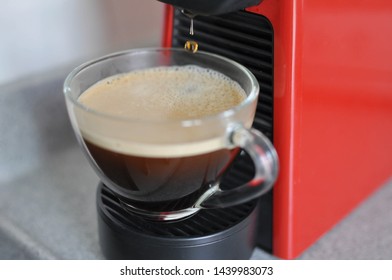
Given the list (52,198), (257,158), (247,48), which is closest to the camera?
(257,158)

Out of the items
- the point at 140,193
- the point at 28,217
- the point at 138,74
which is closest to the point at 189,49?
the point at 138,74

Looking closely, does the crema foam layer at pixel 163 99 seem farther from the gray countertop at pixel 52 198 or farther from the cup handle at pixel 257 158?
the gray countertop at pixel 52 198

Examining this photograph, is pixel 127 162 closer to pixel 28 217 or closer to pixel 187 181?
pixel 187 181

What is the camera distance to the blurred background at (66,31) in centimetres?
78

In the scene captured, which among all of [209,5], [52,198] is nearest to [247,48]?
[209,5]

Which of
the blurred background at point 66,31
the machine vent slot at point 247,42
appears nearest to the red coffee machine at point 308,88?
the machine vent slot at point 247,42

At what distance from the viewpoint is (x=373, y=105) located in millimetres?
683

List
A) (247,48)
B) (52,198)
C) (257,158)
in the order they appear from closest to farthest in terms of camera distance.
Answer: (257,158), (247,48), (52,198)

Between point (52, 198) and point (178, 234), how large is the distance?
24 cm

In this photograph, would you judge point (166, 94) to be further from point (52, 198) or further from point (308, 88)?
point (52, 198)

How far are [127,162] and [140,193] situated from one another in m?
0.05

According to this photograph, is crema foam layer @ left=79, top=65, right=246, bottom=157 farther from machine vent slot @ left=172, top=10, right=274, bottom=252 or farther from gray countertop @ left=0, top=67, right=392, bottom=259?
gray countertop @ left=0, top=67, right=392, bottom=259

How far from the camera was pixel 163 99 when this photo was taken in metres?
0.58

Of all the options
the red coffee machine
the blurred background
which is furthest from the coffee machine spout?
the blurred background
